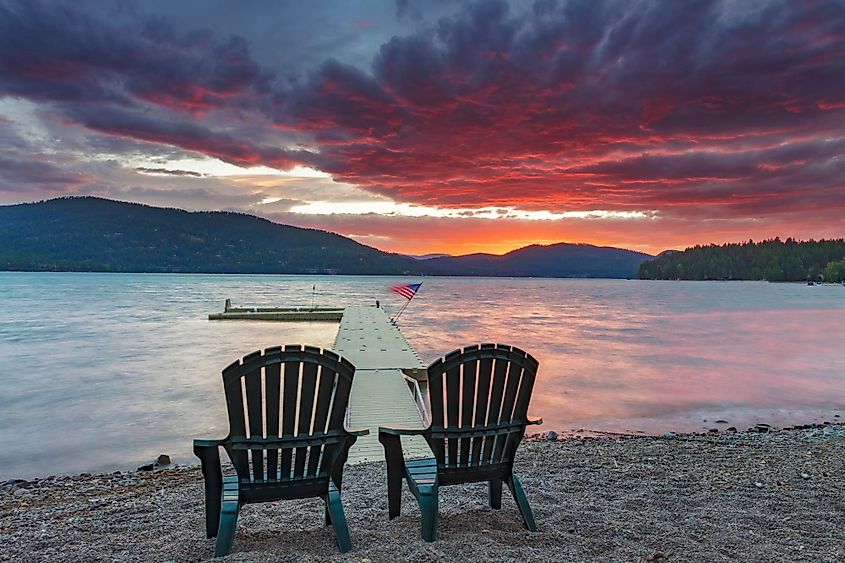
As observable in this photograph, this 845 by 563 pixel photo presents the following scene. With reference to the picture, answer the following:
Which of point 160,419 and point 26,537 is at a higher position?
point 26,537

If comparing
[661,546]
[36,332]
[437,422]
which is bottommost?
[36,332]

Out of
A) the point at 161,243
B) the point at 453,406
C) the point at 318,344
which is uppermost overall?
the point at 161,243

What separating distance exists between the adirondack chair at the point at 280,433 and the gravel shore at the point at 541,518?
0.29 m

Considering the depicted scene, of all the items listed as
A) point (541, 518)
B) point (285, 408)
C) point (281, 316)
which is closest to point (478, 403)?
point (541, 518)

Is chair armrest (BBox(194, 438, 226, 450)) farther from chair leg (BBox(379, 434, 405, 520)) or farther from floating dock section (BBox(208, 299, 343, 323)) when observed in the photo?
floating dock section (BBox(208, 299, 343, 323))

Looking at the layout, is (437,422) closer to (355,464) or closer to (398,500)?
(398,500)

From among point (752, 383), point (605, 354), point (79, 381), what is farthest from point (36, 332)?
point (752, 383)

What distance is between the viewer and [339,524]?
128 inches

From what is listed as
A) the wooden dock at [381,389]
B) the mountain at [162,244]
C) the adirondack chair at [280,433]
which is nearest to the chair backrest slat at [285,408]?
the adirondack chair at [280,433]

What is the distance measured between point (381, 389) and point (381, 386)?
22 centimetres

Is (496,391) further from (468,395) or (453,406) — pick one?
(453,406)

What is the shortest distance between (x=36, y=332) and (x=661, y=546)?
29.3 m

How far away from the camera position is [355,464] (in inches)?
231

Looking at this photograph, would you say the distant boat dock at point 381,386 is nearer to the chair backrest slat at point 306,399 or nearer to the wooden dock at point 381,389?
the wooden dock at point 381,389
